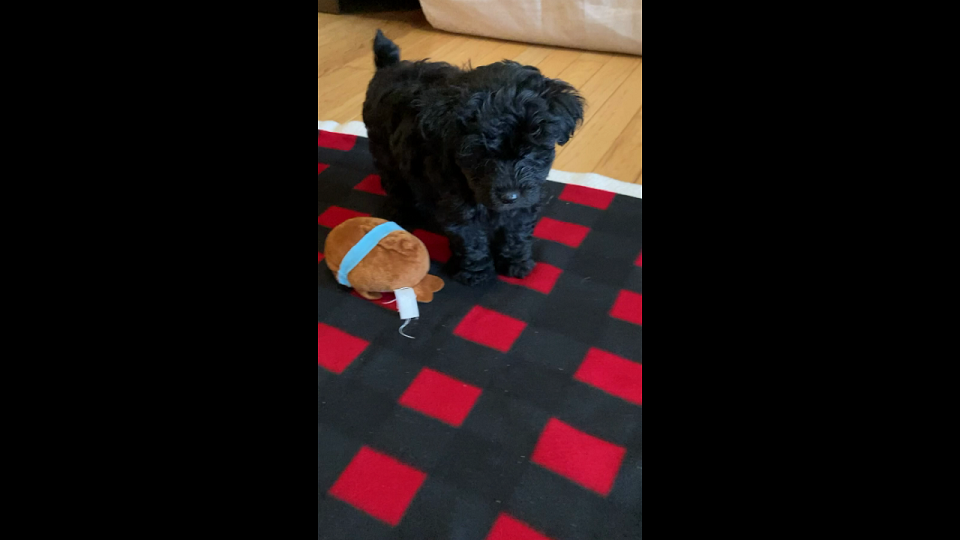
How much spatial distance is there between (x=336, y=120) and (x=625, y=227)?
53.9 inches

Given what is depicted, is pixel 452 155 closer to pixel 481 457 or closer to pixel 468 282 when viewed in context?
pixel 468 282

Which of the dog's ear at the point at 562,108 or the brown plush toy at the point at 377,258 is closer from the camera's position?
the dog's ear at the point at 562,108

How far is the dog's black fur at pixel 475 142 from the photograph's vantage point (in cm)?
111

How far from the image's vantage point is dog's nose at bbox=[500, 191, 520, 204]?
1.16m

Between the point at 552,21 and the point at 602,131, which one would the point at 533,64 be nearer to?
the point at 552,21

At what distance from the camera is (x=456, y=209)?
1.31 metres

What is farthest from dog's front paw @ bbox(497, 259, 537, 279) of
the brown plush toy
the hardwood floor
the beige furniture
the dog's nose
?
the beige furniture

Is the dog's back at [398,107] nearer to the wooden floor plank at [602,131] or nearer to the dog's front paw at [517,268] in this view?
the dog's front paw at [517,268]

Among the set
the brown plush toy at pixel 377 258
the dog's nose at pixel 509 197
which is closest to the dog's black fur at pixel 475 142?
the dog's nose at pixel 509 197

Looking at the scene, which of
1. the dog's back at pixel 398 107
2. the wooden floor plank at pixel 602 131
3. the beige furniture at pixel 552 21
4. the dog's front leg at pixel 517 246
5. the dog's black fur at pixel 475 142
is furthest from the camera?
the beige furniture at pixel 552 21

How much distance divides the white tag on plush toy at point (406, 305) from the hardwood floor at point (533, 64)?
817mm

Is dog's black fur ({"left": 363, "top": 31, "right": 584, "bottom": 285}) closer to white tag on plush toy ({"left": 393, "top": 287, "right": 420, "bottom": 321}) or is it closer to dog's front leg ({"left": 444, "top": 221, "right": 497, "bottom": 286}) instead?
dog's front leg ({"left": 444, "top": 221, "right": 497, "bottom": 286})

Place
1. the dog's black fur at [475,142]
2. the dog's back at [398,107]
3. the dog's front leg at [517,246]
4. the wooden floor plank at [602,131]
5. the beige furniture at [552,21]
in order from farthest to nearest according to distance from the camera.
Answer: the beige furniture at [552,21]
the wooden floor plank at [602,131]
the dog's front leg at [517,246]
the dog's back at [398,107]
the dog's black fur at [475,142]
